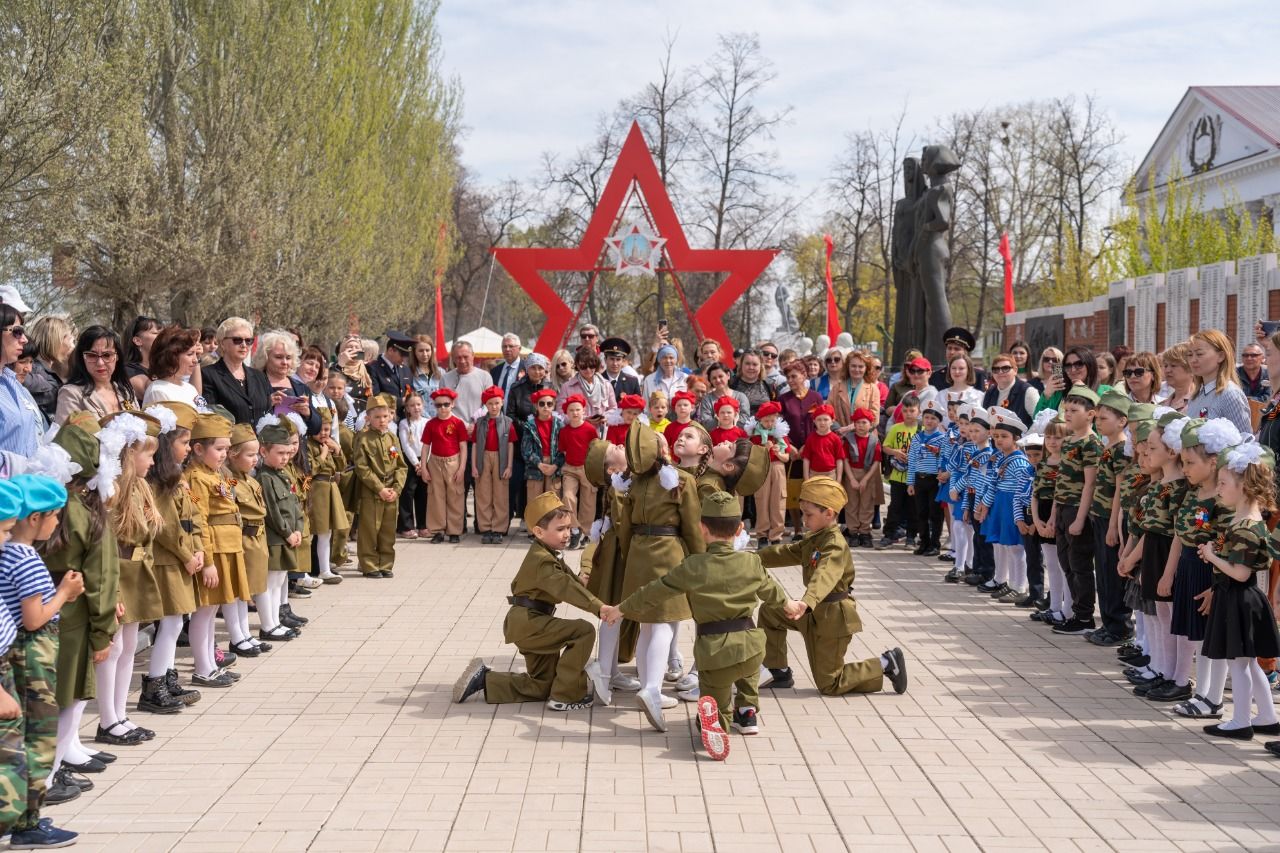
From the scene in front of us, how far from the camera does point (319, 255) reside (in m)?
27.8

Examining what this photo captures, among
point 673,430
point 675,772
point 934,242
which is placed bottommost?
point 675,772

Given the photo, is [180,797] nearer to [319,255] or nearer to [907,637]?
[907,637]

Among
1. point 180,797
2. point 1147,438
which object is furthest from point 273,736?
point 1147,438

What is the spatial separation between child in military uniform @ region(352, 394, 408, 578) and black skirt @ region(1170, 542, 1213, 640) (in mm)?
6849

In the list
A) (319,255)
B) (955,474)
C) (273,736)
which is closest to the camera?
(273,736)

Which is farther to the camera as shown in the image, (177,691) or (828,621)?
(828,621)

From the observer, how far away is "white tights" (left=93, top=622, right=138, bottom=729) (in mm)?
5820

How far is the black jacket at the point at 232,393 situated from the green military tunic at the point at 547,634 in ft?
10.3

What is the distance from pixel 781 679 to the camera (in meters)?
7.12

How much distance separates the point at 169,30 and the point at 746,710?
17.5 metres

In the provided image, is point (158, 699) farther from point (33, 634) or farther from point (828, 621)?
point (828, 621)

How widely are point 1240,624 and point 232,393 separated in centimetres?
667

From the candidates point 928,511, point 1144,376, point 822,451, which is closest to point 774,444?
point 822,451

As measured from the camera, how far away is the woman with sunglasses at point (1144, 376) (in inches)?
334
